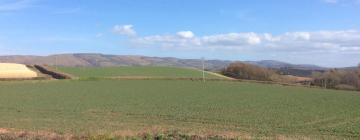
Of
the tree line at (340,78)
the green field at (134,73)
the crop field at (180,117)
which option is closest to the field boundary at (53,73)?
the green field at (134,73)

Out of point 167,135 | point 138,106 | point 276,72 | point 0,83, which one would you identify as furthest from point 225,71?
point 167,135

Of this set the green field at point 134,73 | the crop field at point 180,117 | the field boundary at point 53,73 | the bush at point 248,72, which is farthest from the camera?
the bush at point 248,72

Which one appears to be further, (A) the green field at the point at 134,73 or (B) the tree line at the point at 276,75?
(B) the tree line at the point at 276,75

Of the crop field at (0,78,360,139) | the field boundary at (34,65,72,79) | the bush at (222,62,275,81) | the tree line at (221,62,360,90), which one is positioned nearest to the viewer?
the crop field at (0,78,360,139)

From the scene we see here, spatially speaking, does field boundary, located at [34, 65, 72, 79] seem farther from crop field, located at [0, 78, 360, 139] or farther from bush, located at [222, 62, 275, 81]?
bush, located at [222, 62, 275, 81]

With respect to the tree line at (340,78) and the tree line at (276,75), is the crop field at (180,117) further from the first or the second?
the tree line at (276,75)

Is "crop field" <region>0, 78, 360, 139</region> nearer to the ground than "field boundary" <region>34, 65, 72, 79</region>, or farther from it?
nearer to the ground

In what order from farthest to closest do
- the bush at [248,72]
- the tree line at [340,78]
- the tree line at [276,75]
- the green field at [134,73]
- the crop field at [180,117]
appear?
the bush at [248,72] → the tree line at [276,75] → the tree line at [340,78] → the green field at [134,73] → the crop field at [180,117]

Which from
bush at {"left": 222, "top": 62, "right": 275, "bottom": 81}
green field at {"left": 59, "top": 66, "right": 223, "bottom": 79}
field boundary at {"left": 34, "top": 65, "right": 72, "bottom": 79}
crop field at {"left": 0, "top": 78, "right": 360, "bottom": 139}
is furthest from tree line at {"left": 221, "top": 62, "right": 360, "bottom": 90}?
crop field at {"left": 0, "top": 78, "right": 360, "bottom": 139}

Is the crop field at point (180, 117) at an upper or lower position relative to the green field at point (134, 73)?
lower

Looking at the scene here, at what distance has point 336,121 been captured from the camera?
86.3 feet

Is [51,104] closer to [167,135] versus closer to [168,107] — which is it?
[168,107]

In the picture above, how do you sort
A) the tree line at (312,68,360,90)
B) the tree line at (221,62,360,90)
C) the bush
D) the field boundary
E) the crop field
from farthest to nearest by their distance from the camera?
the bush
the tree line at (221,62,360,90)
the tree line at (312,68,360,90)
the field boundary
the crop field

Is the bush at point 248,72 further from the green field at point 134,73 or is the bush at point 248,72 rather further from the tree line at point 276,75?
the green field at point 134,73
